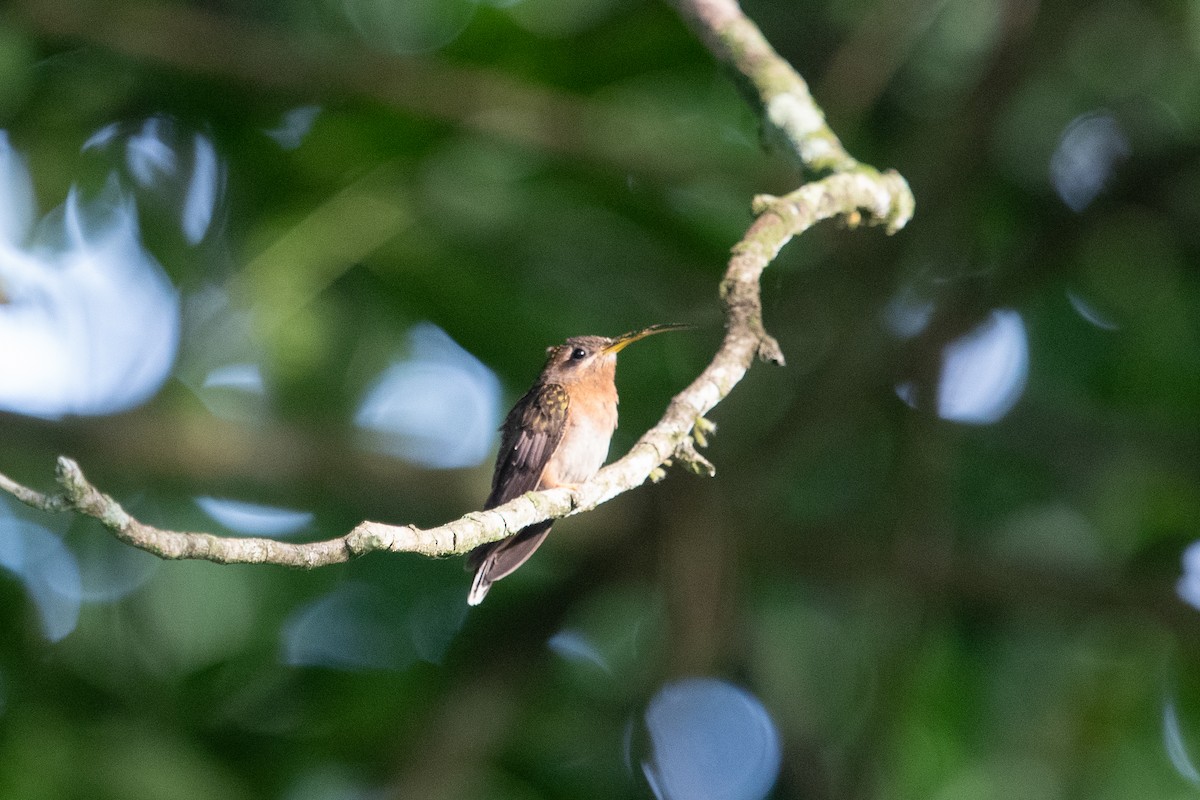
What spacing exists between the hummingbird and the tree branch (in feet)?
3.14

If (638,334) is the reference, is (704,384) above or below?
above

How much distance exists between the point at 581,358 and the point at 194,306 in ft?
7.11

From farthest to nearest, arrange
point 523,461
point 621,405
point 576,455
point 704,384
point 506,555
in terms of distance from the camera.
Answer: point 621,405, point 576,455, point 523,461, point 506,555, point 704,384

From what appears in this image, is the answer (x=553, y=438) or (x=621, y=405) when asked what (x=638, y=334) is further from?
(x=621, y=405)

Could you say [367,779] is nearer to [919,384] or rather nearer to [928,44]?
[919,384]

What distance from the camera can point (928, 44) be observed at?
7.31 m

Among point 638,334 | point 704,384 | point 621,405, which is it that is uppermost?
point 704,384

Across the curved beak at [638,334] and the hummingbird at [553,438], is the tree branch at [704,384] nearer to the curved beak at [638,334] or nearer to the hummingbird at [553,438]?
the curved beak at [638,334]

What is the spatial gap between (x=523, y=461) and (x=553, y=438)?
152 millimetres

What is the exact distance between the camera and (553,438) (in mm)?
4957

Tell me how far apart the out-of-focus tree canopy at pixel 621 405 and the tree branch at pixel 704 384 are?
1964mm

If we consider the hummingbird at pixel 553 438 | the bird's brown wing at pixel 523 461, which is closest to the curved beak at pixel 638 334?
the hummingbird at pixel 553 438

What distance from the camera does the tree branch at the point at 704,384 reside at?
7.03ft

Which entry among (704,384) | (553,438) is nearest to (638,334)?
(553,438)
